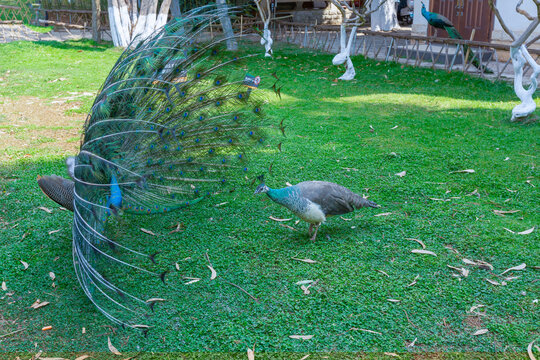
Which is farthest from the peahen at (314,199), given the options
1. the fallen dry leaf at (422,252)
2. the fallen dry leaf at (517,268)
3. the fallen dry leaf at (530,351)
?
the fallen dry leaf at (530,351)

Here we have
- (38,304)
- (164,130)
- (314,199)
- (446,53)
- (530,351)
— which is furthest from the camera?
(446,53)

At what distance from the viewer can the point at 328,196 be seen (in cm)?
405

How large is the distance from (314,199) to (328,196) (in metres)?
0.14

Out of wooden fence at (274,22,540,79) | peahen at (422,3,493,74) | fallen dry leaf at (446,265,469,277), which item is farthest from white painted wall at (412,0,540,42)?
fallen dry leaf at (446,265,469,277)

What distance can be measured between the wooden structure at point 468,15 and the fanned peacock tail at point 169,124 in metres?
11.5

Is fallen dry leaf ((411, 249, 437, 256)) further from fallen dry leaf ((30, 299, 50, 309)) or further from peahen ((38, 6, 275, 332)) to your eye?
fallen dry leaf ((30, 299, 50, 309))

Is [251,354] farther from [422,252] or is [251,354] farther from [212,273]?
[422,252]

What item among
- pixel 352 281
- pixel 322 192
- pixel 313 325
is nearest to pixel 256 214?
pixel 322 192

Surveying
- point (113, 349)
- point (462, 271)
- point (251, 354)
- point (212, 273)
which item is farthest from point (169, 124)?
point (462, 271)

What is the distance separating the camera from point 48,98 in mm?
10094

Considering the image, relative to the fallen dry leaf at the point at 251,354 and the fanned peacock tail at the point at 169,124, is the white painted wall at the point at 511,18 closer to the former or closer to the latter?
the fanned peacock tail at the point at 169,124

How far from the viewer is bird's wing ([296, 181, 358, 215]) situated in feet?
13.2

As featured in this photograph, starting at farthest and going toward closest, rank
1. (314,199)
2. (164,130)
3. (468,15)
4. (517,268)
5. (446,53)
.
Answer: (468,15) → (446,53) → (164,130) → (314,199) → (517,268)

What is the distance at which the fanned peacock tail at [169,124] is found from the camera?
153 inches
